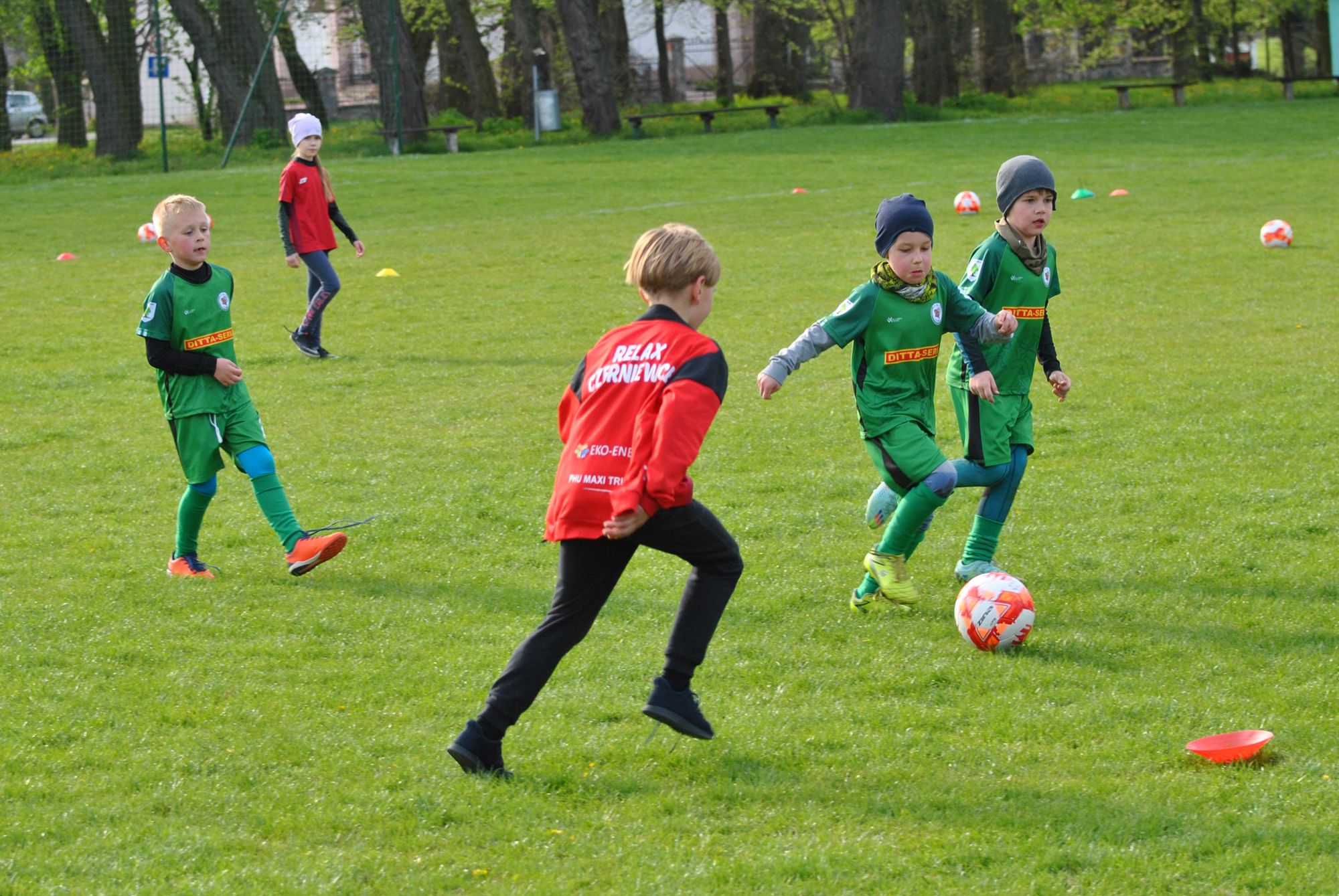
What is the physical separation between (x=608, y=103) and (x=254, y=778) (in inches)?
1175

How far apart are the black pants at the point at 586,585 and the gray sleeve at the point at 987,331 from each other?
71.1 inches

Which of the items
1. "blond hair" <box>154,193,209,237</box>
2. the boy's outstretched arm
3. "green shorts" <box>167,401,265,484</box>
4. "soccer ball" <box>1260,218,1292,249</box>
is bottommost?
"green shorts" <box>167,401,265,484</box>

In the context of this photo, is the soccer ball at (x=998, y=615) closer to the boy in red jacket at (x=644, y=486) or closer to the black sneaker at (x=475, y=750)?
the boy in red jacket at (x=644, y=486)

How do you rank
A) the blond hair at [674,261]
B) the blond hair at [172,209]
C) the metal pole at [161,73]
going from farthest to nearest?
the metal pole at [161,73] < the blond hair at [172,209] < the blond hair at [674,261]

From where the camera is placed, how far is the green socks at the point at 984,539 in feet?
19.3

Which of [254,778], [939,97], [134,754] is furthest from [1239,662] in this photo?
[939,97]

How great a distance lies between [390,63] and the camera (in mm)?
30031

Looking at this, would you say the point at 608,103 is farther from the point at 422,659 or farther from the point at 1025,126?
the point at 422,659

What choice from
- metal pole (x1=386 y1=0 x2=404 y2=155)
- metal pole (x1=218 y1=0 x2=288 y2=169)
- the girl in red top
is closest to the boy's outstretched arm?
the girl in red top

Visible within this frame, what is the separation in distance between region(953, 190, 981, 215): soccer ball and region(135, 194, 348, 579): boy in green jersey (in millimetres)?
13585

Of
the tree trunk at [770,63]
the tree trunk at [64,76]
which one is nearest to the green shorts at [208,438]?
the tree trunk at [64,76]

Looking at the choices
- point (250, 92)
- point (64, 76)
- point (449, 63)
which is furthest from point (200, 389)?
point (449, 63)

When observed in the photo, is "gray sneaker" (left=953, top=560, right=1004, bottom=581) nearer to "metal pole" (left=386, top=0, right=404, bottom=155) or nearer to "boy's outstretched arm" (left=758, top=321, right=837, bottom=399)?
"boy's outstretched arm" (left=758, top=321, right=837, bottom=399)

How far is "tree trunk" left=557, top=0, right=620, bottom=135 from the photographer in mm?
31203
